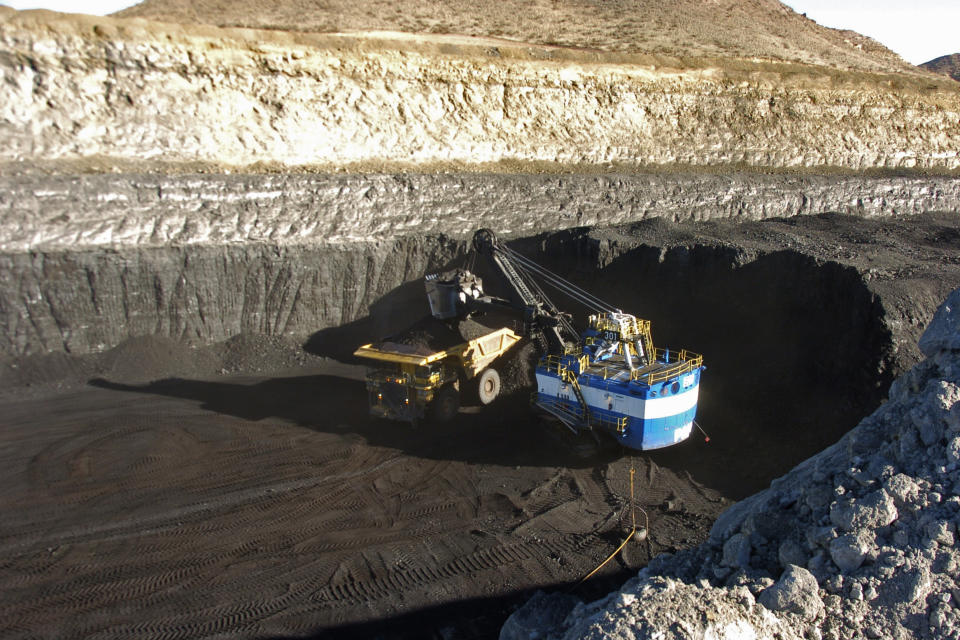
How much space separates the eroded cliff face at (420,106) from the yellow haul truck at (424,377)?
32.6 ft

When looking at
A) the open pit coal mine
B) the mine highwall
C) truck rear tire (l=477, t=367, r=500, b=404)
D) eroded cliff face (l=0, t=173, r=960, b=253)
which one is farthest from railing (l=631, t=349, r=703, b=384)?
eroded cliff face (l=0, t=173, r=960, b=253)

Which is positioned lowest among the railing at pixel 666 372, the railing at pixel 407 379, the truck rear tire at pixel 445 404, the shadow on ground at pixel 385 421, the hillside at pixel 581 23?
the shadow on ground at pixel 385 421

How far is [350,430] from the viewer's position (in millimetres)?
14258

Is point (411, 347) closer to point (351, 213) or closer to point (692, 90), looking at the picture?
point (351, 213)

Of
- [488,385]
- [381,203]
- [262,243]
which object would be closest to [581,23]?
[381,203]

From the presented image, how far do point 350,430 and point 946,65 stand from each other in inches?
2692

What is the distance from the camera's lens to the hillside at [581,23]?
30250 millimetres

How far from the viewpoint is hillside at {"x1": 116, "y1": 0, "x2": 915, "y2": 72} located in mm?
30250

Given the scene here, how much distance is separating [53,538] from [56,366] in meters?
7.49

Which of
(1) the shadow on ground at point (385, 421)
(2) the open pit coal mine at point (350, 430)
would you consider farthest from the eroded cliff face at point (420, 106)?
(1) the shadow on ground at point (385, 421)

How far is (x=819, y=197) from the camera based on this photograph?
77.5 ft

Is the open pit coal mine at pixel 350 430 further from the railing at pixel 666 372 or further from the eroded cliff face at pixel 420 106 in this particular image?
the eroded cliff face at pixel 420 106

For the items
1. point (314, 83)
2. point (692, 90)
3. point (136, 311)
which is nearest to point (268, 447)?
point (136, 311)

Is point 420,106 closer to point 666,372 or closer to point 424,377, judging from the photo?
point 424,377
